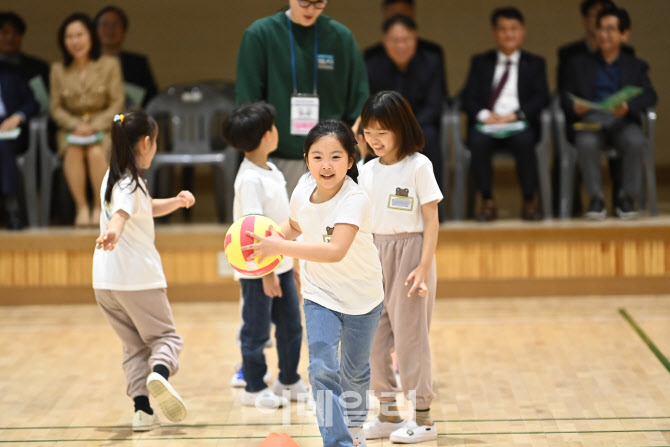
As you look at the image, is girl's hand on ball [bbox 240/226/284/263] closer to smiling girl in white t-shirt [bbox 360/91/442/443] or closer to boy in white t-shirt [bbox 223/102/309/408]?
smiling girl in white t-shirt [bbox 360/91/442/443]

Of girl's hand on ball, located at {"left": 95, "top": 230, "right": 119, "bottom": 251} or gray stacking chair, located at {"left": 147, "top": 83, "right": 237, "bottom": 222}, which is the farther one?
gray stacking chair, located at {"left": 147, "top": 83, "right": 237, "bottom": 222}

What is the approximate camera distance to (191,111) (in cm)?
649

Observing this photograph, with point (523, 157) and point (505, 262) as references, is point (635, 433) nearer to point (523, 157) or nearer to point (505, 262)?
point (505, 262)

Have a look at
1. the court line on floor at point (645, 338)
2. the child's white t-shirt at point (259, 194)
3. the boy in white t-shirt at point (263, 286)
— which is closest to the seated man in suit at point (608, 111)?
the court line on floor at point (645, 338)

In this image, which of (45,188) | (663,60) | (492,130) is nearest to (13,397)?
(45,188)

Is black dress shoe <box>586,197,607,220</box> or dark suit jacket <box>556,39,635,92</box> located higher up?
dark suit jacket <box>556,39,635,92</box>

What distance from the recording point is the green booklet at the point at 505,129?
6.28m

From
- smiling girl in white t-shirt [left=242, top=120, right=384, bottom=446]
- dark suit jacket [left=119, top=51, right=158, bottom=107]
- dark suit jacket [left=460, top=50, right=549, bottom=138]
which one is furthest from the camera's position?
dark suit jacket [left=119, top=51, right=158, bottom=107]

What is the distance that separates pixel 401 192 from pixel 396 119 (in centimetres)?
26

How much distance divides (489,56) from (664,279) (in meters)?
1.89

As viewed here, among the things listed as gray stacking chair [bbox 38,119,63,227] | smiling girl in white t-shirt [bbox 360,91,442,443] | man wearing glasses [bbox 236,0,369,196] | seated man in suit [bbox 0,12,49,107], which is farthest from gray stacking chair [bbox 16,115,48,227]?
smiling girl in white t-shirt [bbox 360,91,442,443]

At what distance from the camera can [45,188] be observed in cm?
639

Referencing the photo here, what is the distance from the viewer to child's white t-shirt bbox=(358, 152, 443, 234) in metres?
3.39

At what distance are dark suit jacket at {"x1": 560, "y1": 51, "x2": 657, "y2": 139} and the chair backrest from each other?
2.27 metres
